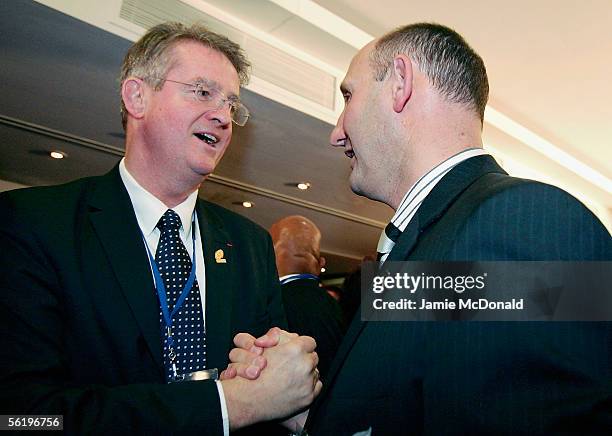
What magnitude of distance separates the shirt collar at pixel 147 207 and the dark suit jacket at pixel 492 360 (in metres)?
0.77

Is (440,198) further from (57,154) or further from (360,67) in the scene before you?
(57,154)

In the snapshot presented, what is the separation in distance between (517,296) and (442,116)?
1.95 ft

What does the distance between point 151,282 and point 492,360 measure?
887 millimetres

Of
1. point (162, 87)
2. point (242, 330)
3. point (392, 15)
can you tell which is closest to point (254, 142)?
point (392, 15)

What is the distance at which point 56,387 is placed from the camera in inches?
41.2

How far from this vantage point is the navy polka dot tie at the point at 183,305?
1303 millimetres

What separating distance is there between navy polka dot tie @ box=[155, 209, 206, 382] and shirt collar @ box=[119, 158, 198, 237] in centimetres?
3

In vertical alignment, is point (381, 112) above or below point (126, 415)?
above

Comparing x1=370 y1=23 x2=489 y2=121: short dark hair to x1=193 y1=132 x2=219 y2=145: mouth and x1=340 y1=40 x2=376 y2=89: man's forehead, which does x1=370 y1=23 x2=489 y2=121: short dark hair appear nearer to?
x1=340 y1=40 x2=376 y2=89: man's forehead

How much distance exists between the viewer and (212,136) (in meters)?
1.76

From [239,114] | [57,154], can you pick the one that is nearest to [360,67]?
[239,114]

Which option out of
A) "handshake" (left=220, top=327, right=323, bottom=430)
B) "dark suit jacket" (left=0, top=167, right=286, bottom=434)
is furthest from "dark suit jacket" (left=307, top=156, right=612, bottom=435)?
"dark suit jacket" (left=0, top=167, right=286, bottom=434)

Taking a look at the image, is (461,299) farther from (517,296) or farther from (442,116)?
(442,116)

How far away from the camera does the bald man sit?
2.43 m
